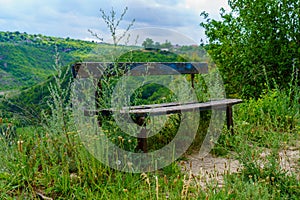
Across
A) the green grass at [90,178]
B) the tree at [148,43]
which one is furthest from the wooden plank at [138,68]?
the green grass at [90,178]

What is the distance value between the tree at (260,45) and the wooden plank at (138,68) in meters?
2.06

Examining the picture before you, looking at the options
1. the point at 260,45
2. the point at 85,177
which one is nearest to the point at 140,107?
the point at 85,177

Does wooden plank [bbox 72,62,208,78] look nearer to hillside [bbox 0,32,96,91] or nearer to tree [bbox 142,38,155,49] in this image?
tree [bbox 142,38,155,49]

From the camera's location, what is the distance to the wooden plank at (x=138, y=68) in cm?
356

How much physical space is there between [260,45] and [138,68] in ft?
12.9

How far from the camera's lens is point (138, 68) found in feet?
13.5

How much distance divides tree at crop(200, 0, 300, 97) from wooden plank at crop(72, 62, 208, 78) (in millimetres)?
2057

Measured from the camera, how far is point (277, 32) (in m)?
7.06

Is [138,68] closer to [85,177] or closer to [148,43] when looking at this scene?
[148,43]

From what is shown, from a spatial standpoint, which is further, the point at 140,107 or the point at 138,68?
the point at 138,68

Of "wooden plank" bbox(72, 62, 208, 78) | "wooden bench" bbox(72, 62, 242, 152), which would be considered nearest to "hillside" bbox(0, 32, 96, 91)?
"wooden plank" bbox(72, 62, 208, 78)

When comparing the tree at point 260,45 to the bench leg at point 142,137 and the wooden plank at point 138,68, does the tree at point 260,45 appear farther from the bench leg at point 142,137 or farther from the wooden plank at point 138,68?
the bench leg at point 142,137

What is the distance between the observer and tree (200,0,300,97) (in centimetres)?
693

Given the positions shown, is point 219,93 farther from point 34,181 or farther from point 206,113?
point 34,181
